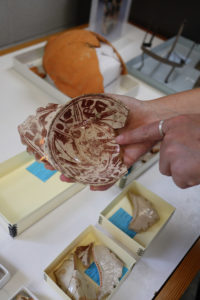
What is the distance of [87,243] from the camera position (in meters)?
0.83

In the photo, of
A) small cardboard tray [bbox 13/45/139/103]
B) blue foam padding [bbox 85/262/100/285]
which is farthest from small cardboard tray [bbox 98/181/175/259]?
small cardboard tray [bbox 13/45/139/103]

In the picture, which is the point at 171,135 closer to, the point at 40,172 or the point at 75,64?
the point at 40,172

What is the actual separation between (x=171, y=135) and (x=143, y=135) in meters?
0.10

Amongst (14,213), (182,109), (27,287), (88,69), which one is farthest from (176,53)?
(27,287)

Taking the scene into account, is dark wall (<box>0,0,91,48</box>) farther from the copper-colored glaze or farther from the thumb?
the thumb

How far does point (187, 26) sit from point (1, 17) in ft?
3.64

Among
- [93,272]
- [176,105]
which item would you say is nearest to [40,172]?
[93,272]

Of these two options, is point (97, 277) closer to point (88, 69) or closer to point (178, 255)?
point (178, 255)

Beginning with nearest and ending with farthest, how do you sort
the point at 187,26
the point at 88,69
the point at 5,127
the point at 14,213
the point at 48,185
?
the point at 14,213 → the point at 48,185 → the point at 5,127 → the point at 88,69 → the point at 187,26

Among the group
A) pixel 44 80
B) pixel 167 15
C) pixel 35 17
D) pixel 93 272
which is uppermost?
pixel 167 15

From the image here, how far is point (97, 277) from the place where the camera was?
30.5 inches

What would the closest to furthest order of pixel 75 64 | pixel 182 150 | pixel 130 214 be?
pixel 182 150, pixel 130 214, pixel 75 64

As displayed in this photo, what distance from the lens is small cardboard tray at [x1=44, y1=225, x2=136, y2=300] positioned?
2.34 feet

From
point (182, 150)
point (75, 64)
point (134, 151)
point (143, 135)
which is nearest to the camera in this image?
point (182, 150)
